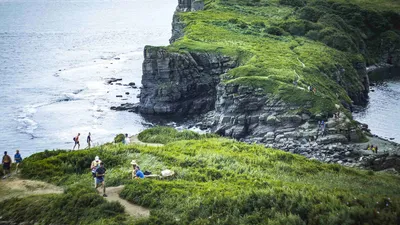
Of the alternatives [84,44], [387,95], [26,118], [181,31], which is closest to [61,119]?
[26,118]

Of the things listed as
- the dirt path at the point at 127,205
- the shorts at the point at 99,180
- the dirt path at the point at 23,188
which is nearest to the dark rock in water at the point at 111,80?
the dirt path at the point at 23,188

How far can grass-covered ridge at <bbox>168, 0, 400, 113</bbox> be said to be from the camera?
99.1 metres

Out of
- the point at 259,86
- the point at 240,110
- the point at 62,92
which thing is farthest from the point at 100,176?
the point at 62,92

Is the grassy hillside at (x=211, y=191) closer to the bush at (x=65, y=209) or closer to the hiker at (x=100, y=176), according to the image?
the bush at (x=65, y=209)

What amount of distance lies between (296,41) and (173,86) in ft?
149

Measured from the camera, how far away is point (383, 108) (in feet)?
381

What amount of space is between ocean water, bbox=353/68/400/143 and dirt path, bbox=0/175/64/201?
73.1m

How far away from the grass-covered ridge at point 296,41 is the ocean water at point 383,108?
18.7 feet

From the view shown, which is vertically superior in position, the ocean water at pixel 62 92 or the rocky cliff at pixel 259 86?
the rocky cliff at pixel 259 86

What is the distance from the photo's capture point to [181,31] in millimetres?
142125

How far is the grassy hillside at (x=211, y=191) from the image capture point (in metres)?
29.7

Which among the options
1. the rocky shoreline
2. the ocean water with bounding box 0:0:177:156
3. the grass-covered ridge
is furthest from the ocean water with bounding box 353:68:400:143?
the ocean water with bounding box 0:0:177:156

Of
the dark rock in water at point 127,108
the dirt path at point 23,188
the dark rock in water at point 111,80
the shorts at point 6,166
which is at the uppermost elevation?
the shorts at point 6,166

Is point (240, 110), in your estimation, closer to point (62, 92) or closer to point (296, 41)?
point (296, 41)
